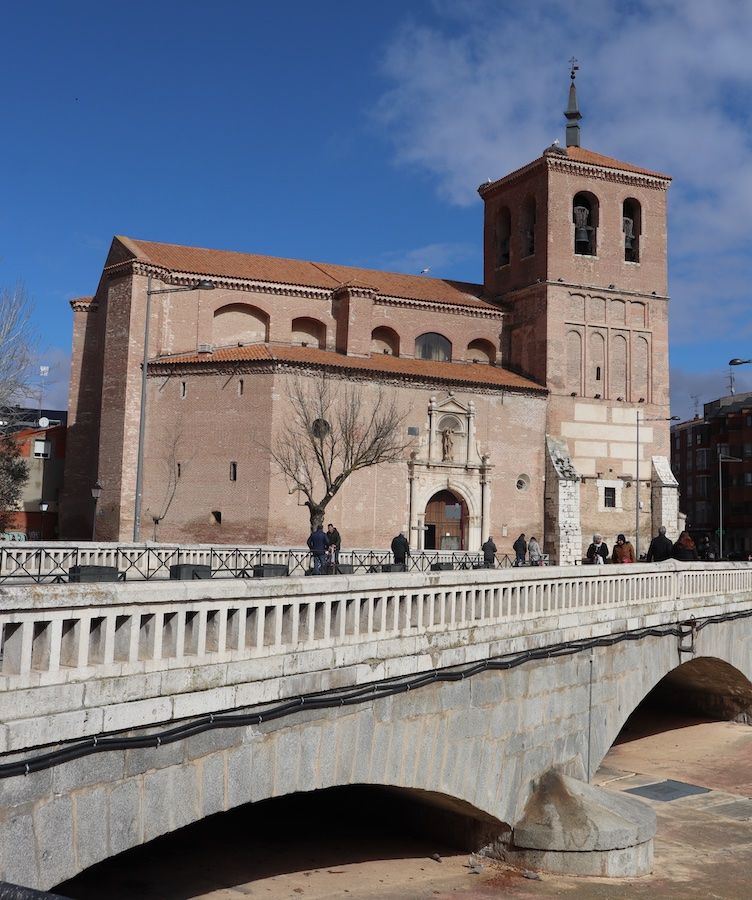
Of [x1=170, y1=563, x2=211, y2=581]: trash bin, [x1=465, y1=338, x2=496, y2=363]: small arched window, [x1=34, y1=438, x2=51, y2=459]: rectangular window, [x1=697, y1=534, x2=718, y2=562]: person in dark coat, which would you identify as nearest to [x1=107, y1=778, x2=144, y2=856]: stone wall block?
[x1=170, y1=563, x2=211, y2=581]: trash bin

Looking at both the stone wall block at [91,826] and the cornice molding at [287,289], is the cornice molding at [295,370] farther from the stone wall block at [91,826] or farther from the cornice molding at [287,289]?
the stone wall block at [91,826]

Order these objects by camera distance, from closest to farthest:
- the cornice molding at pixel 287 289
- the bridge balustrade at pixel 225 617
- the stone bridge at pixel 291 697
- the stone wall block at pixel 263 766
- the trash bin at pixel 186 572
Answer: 1. the stone bridge at pixel 291 697
2. the bridge balustrade at pixel 225 617
3. the stone wall block at pixel 263 766
4. the trash bin at pixel 186 572
5. the cornice molding at pixel 287 289

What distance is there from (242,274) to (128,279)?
16.2 feet

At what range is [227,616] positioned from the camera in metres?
7.53

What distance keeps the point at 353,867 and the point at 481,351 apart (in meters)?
34.5

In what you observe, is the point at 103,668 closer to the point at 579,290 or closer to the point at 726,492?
the point at 579,290

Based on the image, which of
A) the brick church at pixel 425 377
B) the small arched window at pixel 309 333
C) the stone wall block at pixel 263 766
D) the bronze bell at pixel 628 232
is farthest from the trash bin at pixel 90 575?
the bronze bell at pixel 628 232

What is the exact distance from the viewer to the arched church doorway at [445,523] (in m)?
38.8

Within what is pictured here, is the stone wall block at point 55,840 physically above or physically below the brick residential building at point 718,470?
below

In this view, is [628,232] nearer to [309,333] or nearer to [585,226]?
[585,226]

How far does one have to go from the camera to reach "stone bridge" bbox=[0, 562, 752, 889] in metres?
5.92

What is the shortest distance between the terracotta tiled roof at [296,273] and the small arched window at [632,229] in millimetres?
6874

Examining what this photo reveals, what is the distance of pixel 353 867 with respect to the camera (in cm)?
1180

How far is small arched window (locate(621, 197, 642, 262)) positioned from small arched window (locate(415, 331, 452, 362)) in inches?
374
